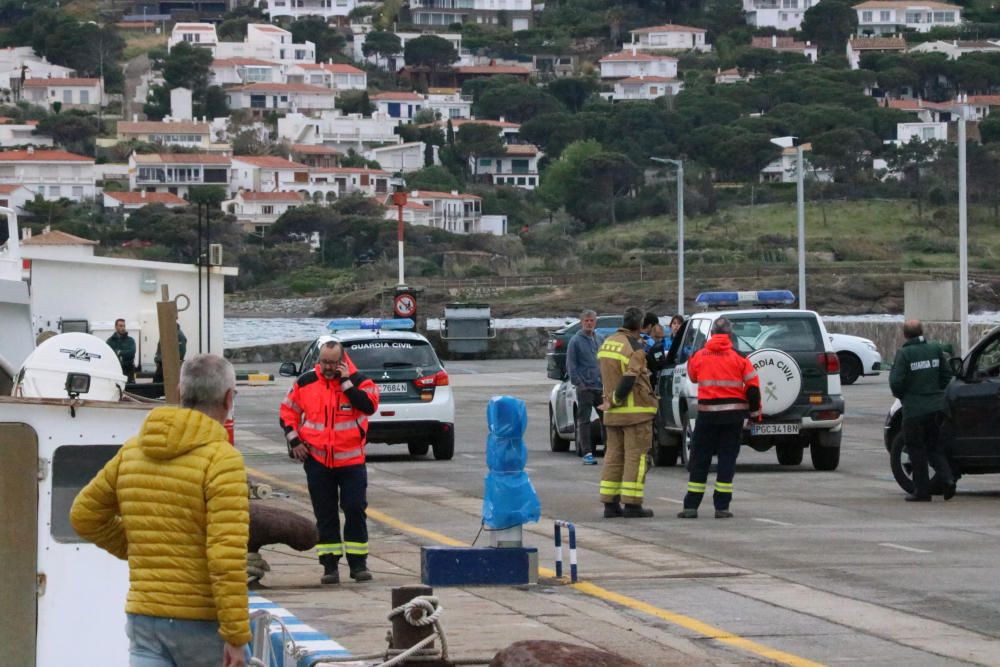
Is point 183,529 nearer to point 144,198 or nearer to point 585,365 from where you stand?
point 585,365

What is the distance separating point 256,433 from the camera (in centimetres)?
3039

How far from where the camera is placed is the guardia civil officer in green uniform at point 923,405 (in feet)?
62.4

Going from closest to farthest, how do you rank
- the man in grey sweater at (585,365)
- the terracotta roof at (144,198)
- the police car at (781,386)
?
the police car at (781,386) < the man in grey sweater at (585,365) < the terracotta roof at (144,198)

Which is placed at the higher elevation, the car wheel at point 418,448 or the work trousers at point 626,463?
the work trousers at point 626,463

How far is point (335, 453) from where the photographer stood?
13922 mm

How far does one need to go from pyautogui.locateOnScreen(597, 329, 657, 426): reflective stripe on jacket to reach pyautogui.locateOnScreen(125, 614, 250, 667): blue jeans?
10.2 meters

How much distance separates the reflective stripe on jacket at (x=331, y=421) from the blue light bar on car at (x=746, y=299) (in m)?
18.5

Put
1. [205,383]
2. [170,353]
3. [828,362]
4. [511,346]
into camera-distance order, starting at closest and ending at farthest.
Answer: [205,383]
[170,353]
[828,362]
[511,346]

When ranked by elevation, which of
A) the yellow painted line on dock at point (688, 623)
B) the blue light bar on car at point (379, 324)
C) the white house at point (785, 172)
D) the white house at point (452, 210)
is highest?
the white house at point (785, 172)

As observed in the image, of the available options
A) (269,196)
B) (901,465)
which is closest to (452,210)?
(269,196)

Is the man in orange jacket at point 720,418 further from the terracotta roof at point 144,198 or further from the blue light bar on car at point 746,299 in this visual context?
the terracotta roof at point 144,198

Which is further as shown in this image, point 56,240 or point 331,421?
point 56,240

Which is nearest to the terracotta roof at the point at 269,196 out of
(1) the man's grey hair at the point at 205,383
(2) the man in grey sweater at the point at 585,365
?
(2) the man in grey sweater at the point at 585,365

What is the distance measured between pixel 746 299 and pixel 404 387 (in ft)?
32.7
